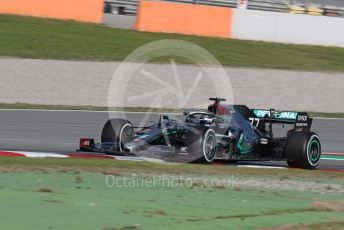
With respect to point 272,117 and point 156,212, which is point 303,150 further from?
point 156,212

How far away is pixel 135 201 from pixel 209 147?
4.47 metres

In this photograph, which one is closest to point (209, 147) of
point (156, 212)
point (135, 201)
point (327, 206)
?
point (327, 206)

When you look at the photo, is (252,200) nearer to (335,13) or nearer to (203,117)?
(203,117)

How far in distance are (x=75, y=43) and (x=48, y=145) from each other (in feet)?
34.8

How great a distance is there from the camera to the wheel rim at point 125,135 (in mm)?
12375

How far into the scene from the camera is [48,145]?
13867 mm

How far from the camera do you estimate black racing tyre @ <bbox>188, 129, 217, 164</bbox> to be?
11.8m

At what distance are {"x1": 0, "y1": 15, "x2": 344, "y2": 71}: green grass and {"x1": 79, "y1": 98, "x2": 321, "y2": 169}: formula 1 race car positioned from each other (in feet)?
31.7

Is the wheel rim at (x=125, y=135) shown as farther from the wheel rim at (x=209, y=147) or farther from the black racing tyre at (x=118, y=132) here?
the wheel rim at (x=209, y=147)

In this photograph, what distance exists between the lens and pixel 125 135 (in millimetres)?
12477

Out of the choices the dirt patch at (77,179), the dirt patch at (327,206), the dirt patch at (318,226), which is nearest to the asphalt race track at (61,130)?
the dirt patch at (77,179)

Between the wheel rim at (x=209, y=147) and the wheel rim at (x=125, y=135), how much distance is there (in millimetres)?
1331

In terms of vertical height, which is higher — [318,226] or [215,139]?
[215,139]

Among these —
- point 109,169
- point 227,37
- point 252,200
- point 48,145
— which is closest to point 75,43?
point 227,37
